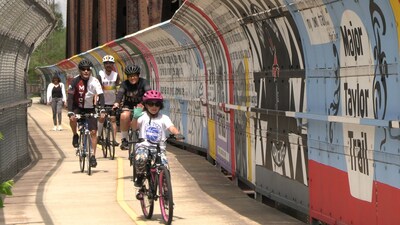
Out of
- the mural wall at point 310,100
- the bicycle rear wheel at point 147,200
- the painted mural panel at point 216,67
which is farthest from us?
the painted mural panel at point 216,67

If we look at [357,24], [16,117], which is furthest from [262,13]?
[16,117]

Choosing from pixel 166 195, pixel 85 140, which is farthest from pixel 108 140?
pixel 166 195

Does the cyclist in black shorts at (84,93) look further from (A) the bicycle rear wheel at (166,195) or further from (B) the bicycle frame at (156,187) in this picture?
(A) the bicycle rear wheel at (166,195)

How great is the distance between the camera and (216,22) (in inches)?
579

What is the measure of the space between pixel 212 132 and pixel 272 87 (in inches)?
236

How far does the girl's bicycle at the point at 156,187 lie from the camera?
10.2m

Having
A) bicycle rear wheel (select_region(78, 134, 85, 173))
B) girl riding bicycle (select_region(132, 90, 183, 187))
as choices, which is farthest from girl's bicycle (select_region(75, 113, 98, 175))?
girl riding bicycle (select_region(132, 90, 183, 187))

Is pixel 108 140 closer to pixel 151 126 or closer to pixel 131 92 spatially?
pixel 131 92

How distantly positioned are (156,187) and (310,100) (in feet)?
6.33

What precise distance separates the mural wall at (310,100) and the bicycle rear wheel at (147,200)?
1.43 metres

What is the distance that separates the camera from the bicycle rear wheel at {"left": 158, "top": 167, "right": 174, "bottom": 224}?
10.1m

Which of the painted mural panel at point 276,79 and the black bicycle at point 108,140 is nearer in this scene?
the painted mural panel at point 276,79

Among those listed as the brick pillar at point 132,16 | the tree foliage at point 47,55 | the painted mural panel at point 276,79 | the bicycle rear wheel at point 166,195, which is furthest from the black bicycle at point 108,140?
the tree foliage at point 47,55

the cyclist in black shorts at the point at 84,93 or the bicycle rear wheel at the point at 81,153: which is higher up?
the cyclist in black shorts at the point at 84,93
